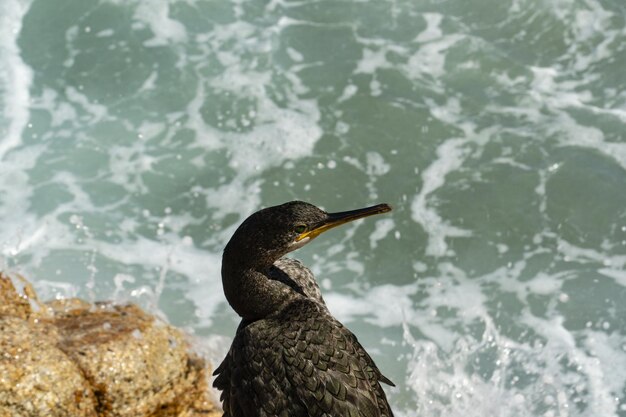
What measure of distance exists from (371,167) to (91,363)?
168 inches

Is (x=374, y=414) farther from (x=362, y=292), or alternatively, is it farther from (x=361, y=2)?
(x=361, y=2)

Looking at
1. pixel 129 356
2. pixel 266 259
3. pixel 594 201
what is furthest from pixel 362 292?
pixel 266 259

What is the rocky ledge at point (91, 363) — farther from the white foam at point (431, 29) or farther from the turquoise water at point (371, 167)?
the white foam at point (431, 29)

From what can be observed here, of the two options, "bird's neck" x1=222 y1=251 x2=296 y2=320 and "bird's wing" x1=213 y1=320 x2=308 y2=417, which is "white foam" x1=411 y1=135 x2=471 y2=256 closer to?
"bird's neck" x1=222 y1=251 x2=296 y2=320

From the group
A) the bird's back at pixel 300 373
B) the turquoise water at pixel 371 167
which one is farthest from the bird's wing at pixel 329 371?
the turquoise water at pixel 371 167

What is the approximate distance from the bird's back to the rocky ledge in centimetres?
113

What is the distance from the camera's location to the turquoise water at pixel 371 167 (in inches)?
263

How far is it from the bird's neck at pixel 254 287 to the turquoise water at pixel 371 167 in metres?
2.39

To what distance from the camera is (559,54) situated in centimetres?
915

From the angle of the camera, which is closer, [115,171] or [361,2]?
[115,171]

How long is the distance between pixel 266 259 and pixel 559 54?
250 inches

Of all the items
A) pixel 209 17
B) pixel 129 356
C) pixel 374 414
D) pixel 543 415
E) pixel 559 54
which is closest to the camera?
pixel 374 414

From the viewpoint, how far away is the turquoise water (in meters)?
6.67

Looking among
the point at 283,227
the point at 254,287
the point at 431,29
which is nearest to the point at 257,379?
the point at 254,287
